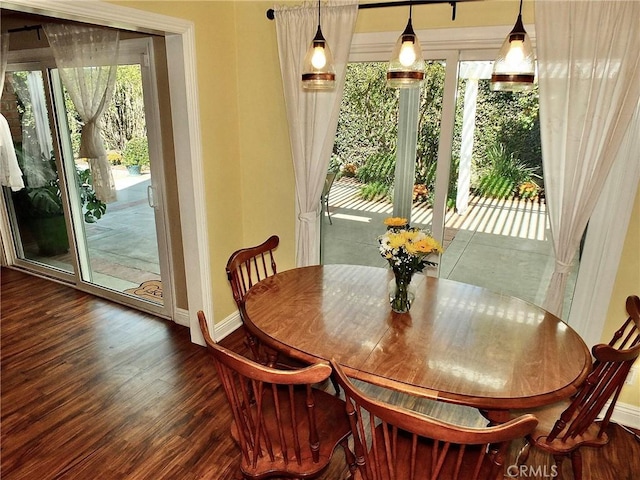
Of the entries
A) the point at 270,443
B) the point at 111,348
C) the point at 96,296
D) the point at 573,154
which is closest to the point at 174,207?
the point at 111,348

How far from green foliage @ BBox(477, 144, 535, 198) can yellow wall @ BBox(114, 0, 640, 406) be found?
812 mm

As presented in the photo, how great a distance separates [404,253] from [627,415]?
1.82m

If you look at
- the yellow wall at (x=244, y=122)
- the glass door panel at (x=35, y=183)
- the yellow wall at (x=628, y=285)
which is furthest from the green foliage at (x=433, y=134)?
the glass door panel at (x=35, y=183)

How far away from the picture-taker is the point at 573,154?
7.37 feet

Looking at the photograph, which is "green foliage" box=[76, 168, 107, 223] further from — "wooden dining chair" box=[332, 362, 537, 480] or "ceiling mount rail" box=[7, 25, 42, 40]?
"wooden dining chair" box=[332, 362, 537, 480]

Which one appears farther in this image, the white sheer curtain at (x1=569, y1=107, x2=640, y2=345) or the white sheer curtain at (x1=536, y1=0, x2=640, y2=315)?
the white sheer curtain at (x1=569, y1=107, x2=640, y2=345)

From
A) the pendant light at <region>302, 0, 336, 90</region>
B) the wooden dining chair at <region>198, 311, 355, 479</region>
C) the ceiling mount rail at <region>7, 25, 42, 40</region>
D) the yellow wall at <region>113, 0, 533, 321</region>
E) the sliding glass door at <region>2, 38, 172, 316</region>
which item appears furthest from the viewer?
the ceiling mount rail at <region>7, 25, 42, 40</region>

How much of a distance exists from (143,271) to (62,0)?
9.49 ft

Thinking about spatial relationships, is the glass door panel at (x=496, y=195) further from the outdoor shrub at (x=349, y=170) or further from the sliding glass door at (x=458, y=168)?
the outdoor shrub at (x=349, y=170)

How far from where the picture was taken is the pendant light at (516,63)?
160 cm

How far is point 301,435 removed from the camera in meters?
1.72

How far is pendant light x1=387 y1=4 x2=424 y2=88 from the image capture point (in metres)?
1.85

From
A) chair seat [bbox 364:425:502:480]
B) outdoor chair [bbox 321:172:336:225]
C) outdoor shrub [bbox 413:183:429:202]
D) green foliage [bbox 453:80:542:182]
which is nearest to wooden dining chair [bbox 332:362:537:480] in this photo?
chair seat [bbox 364:425:502:480]

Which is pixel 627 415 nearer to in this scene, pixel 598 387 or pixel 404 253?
pixel 598 387
